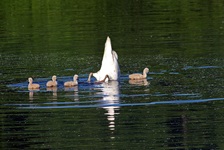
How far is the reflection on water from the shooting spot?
16.9m

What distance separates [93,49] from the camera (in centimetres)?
2659

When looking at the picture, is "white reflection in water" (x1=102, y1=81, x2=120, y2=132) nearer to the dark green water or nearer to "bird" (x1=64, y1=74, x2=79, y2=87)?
the dark green water

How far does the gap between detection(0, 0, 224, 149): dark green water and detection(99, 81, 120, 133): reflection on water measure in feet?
0.06

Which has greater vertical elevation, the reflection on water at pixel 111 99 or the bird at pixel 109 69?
the bird at pixel 109 69

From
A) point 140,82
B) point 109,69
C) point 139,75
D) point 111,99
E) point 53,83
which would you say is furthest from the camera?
point 109,69

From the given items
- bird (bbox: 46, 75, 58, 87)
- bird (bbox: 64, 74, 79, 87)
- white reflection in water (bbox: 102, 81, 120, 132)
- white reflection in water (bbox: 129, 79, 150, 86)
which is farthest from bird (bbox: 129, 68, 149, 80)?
bird (bbox: 46, 75, 58, 87)

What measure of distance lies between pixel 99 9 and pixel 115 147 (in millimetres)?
25318

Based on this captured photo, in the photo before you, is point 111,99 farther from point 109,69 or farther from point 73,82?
point 109,69

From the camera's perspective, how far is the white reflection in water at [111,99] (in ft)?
55.4

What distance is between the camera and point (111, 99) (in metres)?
18.7

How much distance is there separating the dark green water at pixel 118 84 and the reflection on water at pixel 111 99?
2 cm

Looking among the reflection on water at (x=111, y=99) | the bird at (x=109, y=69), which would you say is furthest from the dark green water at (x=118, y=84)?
the bird at (x=109, y=69)

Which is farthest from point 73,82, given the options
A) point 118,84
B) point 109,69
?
point 109,69

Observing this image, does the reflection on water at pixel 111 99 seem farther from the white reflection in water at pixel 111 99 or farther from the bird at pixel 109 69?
the bird at pixel 109 69
